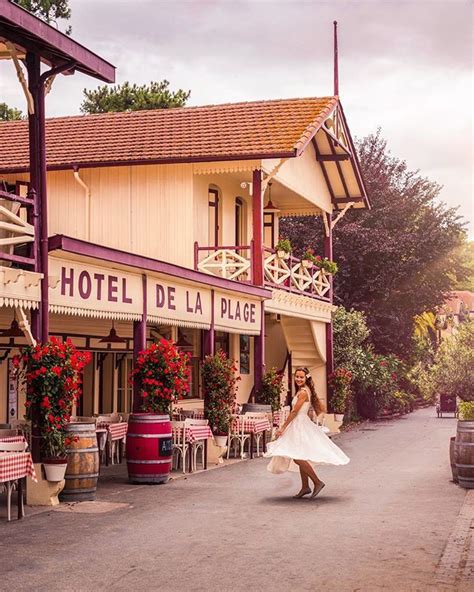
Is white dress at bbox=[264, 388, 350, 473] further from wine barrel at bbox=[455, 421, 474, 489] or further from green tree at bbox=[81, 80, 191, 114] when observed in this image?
green tree at bbox=[81, 80, 191, 114]

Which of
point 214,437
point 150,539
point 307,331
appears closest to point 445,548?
point 150,539

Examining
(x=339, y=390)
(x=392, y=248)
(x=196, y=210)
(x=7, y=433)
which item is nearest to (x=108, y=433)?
(x=7, y=433)

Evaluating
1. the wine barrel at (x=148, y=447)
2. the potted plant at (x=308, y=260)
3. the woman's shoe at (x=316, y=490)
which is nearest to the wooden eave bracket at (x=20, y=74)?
the wine barrel at (x=148, y=447)

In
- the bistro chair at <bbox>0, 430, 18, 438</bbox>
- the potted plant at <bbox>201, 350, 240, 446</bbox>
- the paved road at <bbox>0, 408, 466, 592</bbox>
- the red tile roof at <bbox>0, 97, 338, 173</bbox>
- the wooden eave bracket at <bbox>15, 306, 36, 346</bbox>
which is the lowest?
the paved road at <bbox>0, 408, 466, 592</bbox>

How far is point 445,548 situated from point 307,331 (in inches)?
719

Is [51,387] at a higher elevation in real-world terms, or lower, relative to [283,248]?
lower

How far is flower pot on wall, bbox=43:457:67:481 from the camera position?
12844 mm

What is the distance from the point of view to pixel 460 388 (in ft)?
101

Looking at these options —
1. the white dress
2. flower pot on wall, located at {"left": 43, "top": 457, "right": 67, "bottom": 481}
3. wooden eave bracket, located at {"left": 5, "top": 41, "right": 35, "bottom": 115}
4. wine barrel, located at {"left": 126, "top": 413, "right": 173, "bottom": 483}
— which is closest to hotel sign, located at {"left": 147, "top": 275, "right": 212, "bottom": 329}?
wine barrel, located at {"left": 126, "top": 413, "right": 173, "bottom": 483}

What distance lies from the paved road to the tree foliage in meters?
20.7

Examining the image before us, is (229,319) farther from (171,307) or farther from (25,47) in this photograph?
(25,47)

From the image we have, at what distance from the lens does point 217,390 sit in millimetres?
18938

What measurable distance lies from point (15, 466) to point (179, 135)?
13.6 metres

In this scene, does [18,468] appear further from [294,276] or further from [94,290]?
[294,276]
